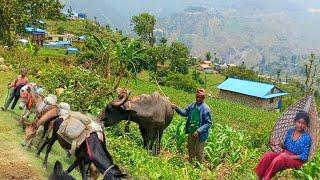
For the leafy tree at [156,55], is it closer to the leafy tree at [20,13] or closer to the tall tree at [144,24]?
the tall tree at [144,24]

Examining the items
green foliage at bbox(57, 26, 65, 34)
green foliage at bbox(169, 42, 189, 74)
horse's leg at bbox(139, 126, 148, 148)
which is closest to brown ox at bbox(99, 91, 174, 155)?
horse's leg at bbox(139, 126, 148, 148)

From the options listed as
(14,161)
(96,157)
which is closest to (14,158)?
(14,161)

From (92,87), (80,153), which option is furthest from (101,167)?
(92,87)

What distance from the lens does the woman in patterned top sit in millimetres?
7234

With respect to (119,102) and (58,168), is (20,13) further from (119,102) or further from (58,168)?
(58,168)

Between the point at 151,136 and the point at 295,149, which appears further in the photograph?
the point at 151,136

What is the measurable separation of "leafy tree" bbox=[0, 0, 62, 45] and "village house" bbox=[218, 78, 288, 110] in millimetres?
28647

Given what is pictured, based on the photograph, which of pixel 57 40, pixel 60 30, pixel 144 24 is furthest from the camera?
pixel 60 30

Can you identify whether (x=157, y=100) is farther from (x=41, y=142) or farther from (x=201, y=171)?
(x=41, y=142)

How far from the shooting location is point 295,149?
7.28 m

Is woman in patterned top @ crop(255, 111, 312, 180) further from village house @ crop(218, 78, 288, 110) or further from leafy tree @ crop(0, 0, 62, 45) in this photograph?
village house @ crop(218, 78, 288, 110)

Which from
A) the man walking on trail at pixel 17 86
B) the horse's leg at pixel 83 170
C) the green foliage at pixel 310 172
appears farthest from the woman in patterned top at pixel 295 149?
the man walking on trail at pixel 17 86

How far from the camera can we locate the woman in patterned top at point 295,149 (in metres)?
7.23

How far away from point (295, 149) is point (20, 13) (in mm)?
28416
